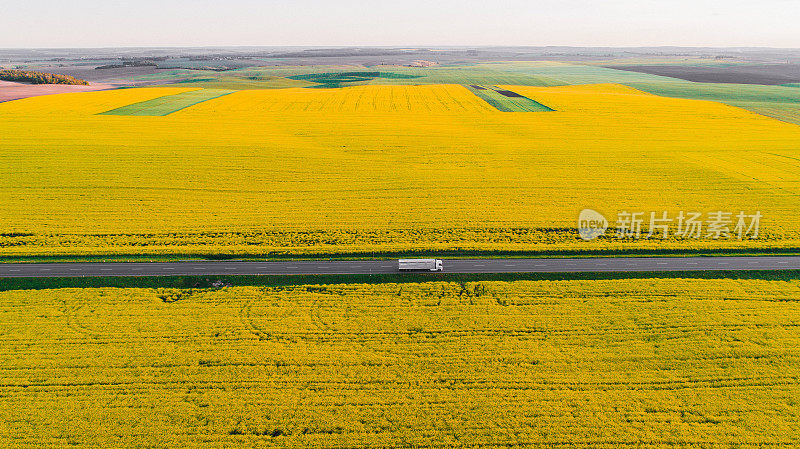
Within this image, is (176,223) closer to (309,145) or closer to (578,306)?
(309,145)

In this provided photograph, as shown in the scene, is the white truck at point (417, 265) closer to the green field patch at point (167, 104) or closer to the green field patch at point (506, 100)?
the green field patch at point (506, 100)

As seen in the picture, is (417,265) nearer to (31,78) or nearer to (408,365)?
(408,365)

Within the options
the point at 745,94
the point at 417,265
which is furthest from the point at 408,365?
the point at 745,94

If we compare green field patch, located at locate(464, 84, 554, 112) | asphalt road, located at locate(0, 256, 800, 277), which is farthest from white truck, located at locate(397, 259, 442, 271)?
green field patch, located at locate(464, 84, 554, 112)

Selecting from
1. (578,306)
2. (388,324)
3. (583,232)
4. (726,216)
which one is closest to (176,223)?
(388,324)
